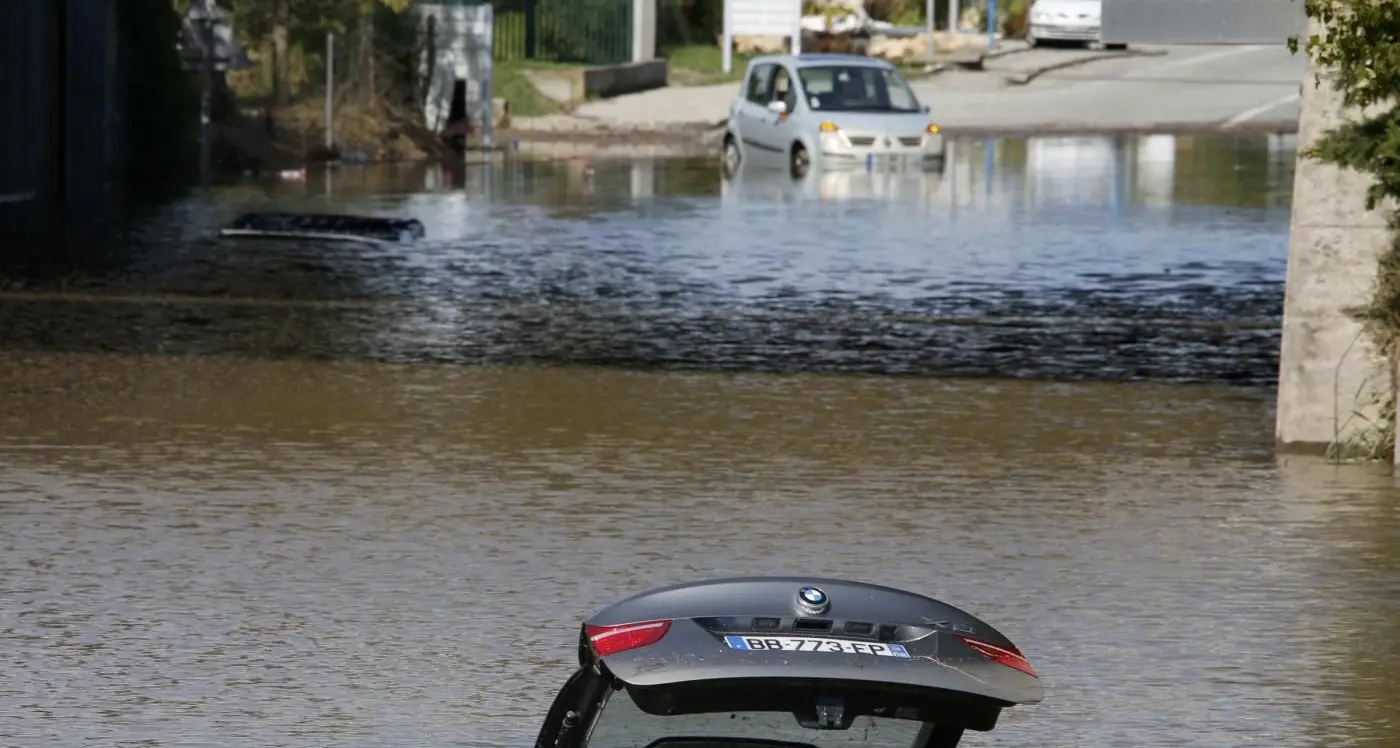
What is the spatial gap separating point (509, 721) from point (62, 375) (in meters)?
7.80

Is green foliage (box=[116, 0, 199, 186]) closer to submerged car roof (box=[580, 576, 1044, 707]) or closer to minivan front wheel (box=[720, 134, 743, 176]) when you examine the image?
minivan front wheel (box=[720, 134, 743, 176])

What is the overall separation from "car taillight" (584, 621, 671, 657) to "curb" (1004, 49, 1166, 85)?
50.1 metres

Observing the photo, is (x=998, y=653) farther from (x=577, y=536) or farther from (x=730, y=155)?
(x=730, y=155)

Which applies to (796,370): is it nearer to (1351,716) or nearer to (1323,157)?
(1323,157)

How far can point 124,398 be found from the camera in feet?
45.6

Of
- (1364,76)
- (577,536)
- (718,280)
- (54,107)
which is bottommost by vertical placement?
(577,536)

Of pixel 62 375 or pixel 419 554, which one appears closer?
pixel 419 554

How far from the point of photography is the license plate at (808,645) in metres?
3.96

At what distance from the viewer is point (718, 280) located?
20.5 m

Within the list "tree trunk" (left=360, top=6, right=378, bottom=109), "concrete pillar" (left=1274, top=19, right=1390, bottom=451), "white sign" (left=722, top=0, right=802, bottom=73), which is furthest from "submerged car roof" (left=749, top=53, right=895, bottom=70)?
"concrete pillar" (left=1274, top=19, right=1390, bottom=451)

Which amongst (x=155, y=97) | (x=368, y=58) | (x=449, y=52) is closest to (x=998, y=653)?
(x=155, y=97)

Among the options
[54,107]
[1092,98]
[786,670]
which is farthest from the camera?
[1092,98]

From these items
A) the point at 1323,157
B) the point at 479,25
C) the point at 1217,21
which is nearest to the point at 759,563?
the point at 1323,157

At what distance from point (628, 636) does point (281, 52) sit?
3408cm
